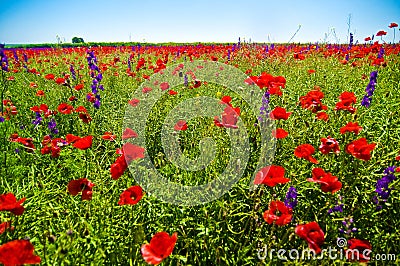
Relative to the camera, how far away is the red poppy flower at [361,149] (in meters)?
1.41

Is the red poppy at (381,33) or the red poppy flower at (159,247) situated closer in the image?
the red poppy flower at (159,247)

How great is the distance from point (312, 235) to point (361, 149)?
0.62 metres

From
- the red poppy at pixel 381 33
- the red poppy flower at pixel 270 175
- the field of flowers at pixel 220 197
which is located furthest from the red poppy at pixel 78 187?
the red poppy at pixel 381 33

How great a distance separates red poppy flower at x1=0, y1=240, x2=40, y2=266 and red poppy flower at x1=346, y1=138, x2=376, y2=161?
147 centimetres

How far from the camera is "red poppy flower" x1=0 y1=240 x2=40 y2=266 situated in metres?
0.88

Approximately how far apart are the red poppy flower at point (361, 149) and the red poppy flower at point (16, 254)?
147 centimetres

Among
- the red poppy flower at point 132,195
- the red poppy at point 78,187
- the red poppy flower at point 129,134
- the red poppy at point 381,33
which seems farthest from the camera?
the red poppy at point 381,33

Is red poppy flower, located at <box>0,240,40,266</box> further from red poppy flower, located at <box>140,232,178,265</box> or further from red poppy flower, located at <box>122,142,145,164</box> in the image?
red poppy flower, located at <box>122,142,145,164</box>

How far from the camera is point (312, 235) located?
1063mm

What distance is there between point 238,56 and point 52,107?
12.4 feet

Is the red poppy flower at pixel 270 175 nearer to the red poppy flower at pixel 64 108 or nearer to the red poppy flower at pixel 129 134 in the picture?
the red poppy flower at pixel 129 134

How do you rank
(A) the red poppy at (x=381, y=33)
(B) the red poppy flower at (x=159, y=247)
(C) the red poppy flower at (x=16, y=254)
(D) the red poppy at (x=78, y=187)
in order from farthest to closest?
(A) the red poppy at (x=381, y=33)
(D) the red poppy at (x=78, y=187)
(B) the red poppy flower at (x=159, y=247)
(C) the red poppy flower at (x=16, y=254)

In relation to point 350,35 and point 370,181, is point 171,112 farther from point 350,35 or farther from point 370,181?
point 350,35

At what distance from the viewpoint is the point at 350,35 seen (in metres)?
5.70
